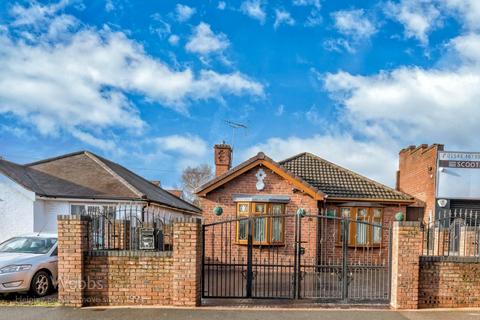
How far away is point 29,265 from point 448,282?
931cm

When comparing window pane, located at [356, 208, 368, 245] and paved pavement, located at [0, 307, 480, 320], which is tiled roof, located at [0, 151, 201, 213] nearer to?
paved pavement, located at [0, 307, 480, 320]

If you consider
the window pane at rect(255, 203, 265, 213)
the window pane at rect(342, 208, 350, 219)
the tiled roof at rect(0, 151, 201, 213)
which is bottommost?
the window pane at rect(342, 208, 350, 219)

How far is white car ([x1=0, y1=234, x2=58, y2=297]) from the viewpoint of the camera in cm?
834

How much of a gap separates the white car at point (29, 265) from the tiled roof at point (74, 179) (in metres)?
4.93

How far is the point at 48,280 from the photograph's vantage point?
904 cm

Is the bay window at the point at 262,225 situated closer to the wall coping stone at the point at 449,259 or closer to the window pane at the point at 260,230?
the window pane at the point at 260,230

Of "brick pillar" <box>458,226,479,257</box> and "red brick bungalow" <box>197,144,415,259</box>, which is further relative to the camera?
"red brick bungalow" <box>197,144,415,259</box>

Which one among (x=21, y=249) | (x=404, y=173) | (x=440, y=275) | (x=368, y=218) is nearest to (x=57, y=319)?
(x=21, y=249)

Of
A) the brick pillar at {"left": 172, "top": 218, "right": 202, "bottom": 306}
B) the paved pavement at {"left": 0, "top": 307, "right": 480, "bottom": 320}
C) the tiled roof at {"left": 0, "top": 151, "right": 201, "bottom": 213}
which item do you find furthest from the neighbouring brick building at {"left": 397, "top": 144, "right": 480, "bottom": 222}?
the brick pillar at {"left": 172, "top": 218, "right": 202, "bottom": 306}

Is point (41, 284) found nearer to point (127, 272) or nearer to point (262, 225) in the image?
point (127, 272)

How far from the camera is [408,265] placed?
772 centimetres

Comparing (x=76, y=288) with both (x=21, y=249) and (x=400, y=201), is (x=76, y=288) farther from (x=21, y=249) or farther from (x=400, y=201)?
(x=400, y=201)

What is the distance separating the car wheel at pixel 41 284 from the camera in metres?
8.67

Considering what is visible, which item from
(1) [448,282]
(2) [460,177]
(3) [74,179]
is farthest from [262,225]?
(2) [460,177]
